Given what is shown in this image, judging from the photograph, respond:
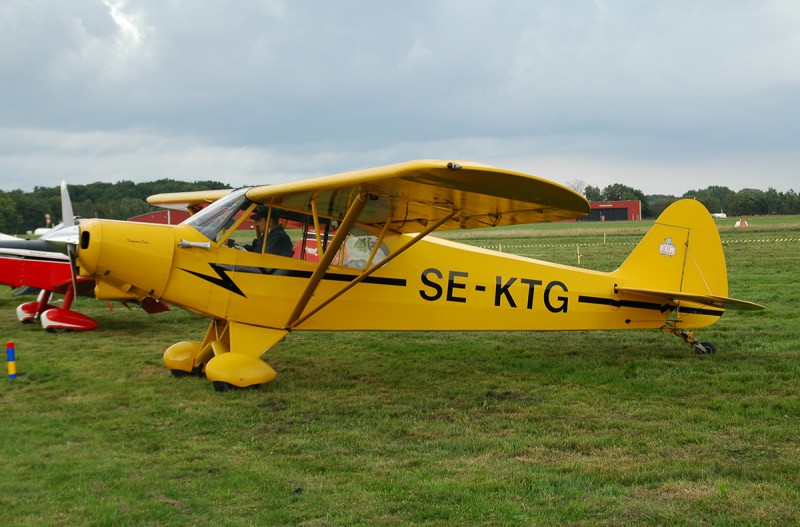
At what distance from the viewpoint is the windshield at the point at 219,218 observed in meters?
7.62

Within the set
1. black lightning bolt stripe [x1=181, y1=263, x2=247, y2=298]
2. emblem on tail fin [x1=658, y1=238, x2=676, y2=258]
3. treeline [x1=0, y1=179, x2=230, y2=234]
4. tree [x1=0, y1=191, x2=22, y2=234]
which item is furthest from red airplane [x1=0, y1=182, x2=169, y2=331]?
tree [x1=0, y1=191, x2=22, y2=234]

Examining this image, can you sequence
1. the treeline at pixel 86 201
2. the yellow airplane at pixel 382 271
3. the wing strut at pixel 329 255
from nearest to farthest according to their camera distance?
the wing strut at pixel 329 255 → the yellow airplane at pixel 382 271 → the treeline at pixel 86 201

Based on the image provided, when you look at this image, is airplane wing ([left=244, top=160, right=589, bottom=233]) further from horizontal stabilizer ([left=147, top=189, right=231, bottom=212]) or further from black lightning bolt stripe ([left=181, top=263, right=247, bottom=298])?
horizontal stabilizer ([left=147, top=189, right=231, bottom=212])

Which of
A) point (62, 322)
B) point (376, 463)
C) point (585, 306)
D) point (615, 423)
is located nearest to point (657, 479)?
point (615, 423)

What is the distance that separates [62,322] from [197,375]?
5.36 metres

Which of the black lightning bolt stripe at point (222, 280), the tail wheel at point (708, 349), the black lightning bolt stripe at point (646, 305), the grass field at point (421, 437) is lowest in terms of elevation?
the grass field at point (421, 437)

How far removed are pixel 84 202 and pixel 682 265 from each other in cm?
4319

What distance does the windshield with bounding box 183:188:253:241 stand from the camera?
7617 mm

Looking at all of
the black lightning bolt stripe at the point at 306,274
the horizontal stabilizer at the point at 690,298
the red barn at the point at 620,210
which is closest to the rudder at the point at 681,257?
the horizontal stabilizer at the point at 690,298

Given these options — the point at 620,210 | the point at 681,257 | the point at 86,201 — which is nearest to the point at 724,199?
the point at 620,210

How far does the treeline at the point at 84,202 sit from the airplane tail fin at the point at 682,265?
119ft

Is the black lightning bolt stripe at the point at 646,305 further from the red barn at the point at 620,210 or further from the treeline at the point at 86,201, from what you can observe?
the red barn at the point at 620,210

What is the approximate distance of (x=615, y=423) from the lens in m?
5.95

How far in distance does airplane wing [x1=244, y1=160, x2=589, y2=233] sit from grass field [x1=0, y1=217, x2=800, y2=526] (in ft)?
6.19
